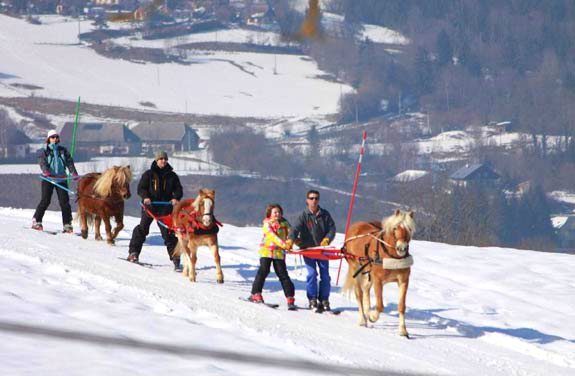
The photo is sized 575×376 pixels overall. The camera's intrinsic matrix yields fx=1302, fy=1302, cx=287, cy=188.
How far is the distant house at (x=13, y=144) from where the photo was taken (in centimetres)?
13888

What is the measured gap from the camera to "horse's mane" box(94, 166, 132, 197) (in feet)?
66.4

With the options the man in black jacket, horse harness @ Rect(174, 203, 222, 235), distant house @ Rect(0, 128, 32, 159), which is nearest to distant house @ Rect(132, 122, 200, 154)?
distant house @ Rect(0, 128, 32, 159)

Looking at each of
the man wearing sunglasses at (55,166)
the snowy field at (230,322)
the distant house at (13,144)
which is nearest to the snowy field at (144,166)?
the distant house at (13,144)

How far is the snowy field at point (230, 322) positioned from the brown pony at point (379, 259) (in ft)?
1.27

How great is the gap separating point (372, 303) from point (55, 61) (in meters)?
162

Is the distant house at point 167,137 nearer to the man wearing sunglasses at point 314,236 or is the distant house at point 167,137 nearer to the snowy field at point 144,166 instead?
the snowy field at point 144,166

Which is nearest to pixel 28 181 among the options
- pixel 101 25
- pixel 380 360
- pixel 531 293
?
pixel 101 25

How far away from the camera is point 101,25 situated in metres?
192

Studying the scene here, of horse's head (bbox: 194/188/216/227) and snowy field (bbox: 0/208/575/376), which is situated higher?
horse's head (bbox: 194/188/216/227)

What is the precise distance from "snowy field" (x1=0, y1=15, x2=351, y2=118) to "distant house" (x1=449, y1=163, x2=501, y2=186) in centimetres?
3035

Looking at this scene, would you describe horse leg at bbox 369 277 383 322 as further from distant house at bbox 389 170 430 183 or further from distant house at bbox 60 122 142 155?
distant house at bbox 60 122 142 155

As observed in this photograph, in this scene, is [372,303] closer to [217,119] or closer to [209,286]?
[209,286]

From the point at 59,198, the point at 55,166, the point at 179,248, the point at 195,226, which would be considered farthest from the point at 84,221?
the point at 195,226

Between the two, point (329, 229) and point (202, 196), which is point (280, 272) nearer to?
point (329, 229)
